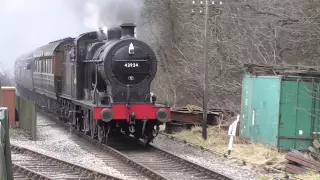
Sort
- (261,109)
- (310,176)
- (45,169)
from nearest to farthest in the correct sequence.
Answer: (310,176) → (45,169) → (261,109)

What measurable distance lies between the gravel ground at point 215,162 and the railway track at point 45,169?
8.04 feet

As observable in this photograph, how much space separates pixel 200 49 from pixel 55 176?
50.1ft

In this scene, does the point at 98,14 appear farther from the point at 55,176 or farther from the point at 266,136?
the point at 55,176

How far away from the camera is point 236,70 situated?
20234 mm

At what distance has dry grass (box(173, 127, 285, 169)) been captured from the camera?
10.5m

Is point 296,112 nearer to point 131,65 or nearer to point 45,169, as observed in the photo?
point 131,65

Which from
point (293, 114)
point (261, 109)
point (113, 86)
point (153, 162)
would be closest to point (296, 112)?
point (293, 114)

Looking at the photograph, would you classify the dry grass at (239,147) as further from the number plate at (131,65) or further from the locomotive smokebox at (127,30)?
the locomotive smokebox at (127,30)

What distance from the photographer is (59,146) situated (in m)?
12.4

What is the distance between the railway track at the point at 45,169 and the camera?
8578mm

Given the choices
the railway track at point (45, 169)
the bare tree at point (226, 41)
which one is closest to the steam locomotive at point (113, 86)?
the railway track at point (45, 169)

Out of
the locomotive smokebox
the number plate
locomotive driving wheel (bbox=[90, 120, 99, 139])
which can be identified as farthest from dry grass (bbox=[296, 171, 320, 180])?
the locomotive smokebox

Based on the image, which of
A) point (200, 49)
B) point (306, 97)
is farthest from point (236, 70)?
point (306, 97)

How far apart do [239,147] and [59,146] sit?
450cm
